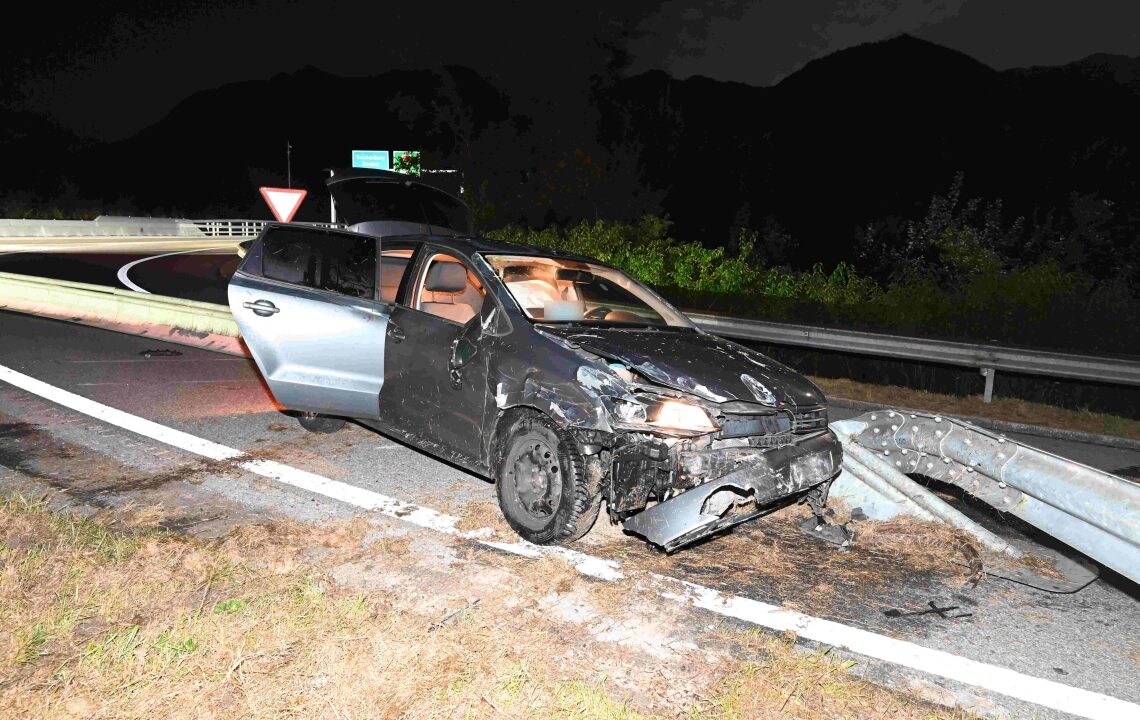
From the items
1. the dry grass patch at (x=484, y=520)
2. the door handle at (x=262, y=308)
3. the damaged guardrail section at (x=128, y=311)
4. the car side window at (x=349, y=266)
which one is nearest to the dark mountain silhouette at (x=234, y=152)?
the damaged guardrail section at (x=128, y=311)

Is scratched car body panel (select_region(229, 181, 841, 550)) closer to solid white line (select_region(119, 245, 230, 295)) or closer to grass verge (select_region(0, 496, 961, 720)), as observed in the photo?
grass verge (select_region(0, 496, 961, 720))

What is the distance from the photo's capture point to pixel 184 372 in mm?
10289

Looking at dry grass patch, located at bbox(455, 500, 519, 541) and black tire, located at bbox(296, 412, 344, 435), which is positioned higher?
black tire, located at bbox(296, 412, 344, 435)

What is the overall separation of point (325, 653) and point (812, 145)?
179 ft

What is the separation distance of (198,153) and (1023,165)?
17112cm

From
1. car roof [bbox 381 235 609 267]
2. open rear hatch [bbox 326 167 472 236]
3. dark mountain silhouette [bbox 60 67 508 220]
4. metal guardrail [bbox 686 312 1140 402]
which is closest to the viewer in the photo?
car roof [bbox 381 235 609 267]

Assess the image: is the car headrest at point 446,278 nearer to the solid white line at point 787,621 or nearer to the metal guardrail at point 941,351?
the solid white line at point 787,621

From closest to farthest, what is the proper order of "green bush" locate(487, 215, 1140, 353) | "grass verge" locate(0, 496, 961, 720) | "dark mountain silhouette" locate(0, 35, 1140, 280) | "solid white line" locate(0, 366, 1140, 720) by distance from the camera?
"grass verge" locate(0, 496, 961, 720), "solid white line" locate(0, 366, 1140, 720), "green bush" locate(487, 215, 1140, 353), "dark mountain silhouette" locate(0, 35, 1140, 280)

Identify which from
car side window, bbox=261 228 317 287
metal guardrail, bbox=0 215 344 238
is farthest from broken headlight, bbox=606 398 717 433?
metal guardrail, bbox=0 215 344 238

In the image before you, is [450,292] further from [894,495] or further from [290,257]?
[894,495]

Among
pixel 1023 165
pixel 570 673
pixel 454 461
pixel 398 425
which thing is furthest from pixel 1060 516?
pixel 1023 165

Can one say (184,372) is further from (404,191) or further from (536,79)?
(536,79)

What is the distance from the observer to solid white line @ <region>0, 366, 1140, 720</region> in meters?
3.65

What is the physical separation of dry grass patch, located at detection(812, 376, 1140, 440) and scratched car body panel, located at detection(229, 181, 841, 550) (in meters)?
4.29
